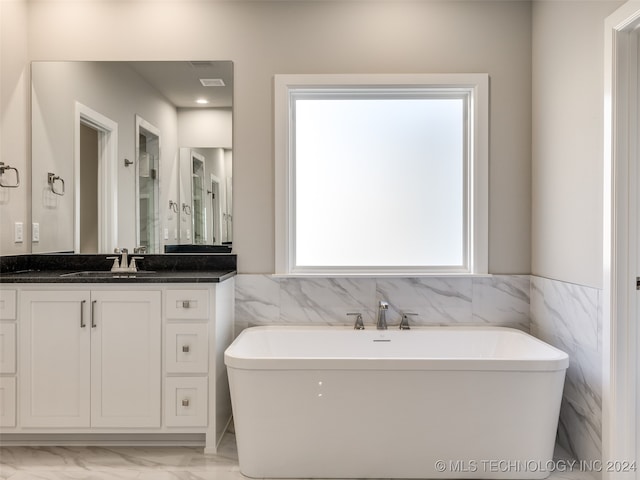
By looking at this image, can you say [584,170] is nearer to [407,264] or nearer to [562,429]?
[407,264]

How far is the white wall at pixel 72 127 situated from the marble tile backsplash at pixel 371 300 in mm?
812

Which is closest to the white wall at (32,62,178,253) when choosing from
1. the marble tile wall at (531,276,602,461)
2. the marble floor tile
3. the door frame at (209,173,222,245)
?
Result: the door frame at (209,173,222,245)

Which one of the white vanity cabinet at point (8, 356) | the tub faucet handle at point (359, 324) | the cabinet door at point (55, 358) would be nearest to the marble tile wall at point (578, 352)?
the tub faucet handle at point (359, 324)

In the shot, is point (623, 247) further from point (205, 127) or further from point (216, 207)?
point (205, 127)

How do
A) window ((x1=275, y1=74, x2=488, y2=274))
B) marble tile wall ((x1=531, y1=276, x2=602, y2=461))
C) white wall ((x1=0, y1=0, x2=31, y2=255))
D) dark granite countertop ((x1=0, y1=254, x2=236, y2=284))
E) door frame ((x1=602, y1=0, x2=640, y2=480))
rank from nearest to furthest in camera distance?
door frame ((x1=602, y1=0, x2=640, y2=480)) < marble tile wall ((x1=531, y1=276, x2=602, y2=461)) < white wall ((x1=0, y1=0, x2=31, y2=255)) < dark granite countertop ((x1=0, y1=254, x2=236, y2=284)) < window ((x1=275, y1=74, x2=488, y2=274))

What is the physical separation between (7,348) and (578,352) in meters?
2.89

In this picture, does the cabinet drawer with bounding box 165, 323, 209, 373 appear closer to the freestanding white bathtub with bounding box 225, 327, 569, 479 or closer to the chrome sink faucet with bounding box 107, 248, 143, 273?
the freestanding white bathtub with bounding box 225, 327, 569, 479

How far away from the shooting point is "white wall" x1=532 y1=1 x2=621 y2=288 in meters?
2.11

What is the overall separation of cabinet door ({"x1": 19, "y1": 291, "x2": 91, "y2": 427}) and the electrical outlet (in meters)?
0.54

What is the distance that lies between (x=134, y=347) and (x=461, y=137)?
2.27 metres

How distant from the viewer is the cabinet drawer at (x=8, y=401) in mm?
2348

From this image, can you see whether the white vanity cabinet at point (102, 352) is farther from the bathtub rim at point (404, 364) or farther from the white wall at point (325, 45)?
the white wall at point (325, 45)

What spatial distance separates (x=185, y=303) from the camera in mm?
2336

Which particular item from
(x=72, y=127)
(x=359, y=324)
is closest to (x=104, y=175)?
(x=72, y=127)
